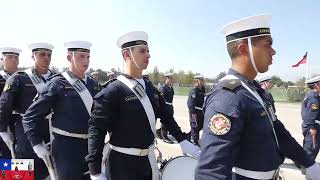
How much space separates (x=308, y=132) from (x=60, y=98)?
209 inches

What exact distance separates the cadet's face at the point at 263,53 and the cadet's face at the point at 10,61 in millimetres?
6181

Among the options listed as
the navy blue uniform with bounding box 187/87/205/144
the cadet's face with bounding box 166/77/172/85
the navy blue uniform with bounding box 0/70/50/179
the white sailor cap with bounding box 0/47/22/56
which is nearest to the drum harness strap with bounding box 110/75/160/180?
the navy blue uniform with bounding box 0/70/50/179

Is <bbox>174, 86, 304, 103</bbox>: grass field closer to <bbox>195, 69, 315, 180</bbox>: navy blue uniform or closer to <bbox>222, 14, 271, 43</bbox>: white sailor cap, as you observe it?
<bbox>222, 14, 271, 43</bbox>: white sailor cap

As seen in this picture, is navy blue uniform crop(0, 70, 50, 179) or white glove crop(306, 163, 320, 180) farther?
navy blue uniform crop(0, 70, 50, 179)

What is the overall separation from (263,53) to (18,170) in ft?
13.6

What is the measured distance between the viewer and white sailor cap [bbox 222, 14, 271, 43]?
8.32 ft

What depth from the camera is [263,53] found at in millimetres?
2475

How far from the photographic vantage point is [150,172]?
366cm

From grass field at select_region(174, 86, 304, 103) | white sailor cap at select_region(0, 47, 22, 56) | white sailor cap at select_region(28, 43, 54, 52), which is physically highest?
white sailor cap at select_region(28, 43, 54, 52)

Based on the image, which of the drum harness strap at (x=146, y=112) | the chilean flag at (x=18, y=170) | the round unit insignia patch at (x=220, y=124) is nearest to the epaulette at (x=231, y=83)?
the round unit insignia patch at (x=220, y=124)

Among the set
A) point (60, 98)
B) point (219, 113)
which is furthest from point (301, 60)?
point (219, 113)

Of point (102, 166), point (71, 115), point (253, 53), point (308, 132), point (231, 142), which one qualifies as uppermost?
point (253, 53)

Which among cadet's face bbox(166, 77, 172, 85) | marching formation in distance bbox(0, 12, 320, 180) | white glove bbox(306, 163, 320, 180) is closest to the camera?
marching formation in distance bbox(0, 12, 320, 180)

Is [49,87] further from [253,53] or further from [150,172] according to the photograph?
[253,53]
